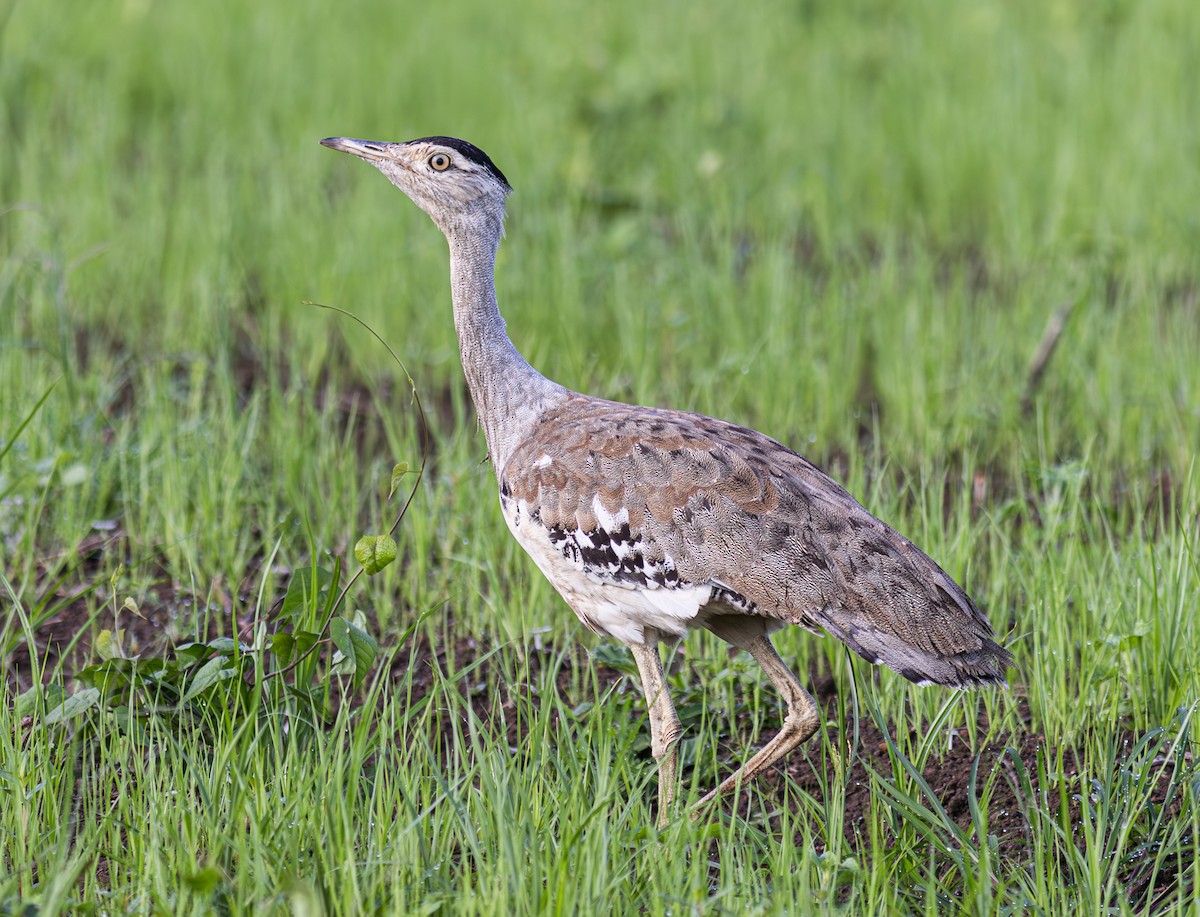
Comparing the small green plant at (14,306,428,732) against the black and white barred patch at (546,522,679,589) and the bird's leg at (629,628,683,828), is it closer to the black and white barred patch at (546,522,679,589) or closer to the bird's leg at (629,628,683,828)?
the black and white barred patch at (546,522,679,589)

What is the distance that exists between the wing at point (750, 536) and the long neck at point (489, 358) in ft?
0.72

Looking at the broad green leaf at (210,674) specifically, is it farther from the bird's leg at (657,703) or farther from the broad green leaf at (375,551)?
the bird's leg at (657,703)

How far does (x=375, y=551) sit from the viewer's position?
3.49 meters

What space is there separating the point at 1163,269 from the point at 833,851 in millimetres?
4387

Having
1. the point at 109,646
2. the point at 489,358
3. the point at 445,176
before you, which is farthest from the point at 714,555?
the point at 109,646

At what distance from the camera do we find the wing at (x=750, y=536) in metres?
3.35

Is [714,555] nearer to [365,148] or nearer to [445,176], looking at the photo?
[445,176]

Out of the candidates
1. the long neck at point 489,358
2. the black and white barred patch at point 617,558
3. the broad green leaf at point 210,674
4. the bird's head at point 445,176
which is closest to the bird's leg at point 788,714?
the black and white barred patch at point 617,558

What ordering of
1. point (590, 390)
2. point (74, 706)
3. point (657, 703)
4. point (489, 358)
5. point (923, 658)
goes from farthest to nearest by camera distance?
1. point (590, 390)
2. point (489, 358)
3. point (657, 703)
4. point (74, 706)
5. point (923, 658)

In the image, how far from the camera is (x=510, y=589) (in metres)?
4.56

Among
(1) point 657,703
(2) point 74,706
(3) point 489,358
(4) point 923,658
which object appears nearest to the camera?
(4) point 923,658

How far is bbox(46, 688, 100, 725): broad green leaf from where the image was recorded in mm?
3414

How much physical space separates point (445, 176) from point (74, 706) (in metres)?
1.65

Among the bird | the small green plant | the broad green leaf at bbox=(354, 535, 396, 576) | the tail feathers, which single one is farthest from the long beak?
the tail feathers
